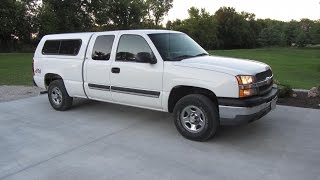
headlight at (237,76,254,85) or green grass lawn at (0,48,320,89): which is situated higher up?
headlight at (237,76,254,85)

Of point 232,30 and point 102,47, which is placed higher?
point 232,30

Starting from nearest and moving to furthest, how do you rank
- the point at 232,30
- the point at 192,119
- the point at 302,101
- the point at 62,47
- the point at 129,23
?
the point at 192,119
the point at 62,47
the point at 302,101
the point at 129,23
the point at 232,30

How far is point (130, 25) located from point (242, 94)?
1806 inches

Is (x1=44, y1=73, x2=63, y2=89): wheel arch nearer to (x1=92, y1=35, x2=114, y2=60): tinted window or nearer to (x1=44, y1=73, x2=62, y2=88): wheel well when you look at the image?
(x1=44, y1=73, x2=62, y2=88): wheel well

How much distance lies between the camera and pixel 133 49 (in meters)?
7.05

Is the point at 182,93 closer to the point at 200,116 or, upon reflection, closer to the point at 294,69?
the point at 200,116

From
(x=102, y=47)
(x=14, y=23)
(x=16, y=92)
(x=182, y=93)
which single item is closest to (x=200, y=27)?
(x=14, y=23)

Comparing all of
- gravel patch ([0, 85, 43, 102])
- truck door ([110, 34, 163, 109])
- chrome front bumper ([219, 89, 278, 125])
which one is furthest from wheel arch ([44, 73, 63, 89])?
chrome front bumper ([219, 89, 278, 125])

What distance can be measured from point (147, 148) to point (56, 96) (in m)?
3.61

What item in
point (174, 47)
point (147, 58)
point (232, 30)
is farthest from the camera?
point (232, 30)

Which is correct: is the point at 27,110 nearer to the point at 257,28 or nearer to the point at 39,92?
the point at 39,92

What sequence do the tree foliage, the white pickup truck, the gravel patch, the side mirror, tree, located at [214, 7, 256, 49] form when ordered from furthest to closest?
tree, located at [214, 7, 256, 49] < the tree foliage < the gravel patch < the side mirror < the white pickup truck

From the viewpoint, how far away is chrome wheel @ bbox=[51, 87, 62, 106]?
8.62 metres

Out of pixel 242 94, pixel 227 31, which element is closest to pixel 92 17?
pixel 227 31
